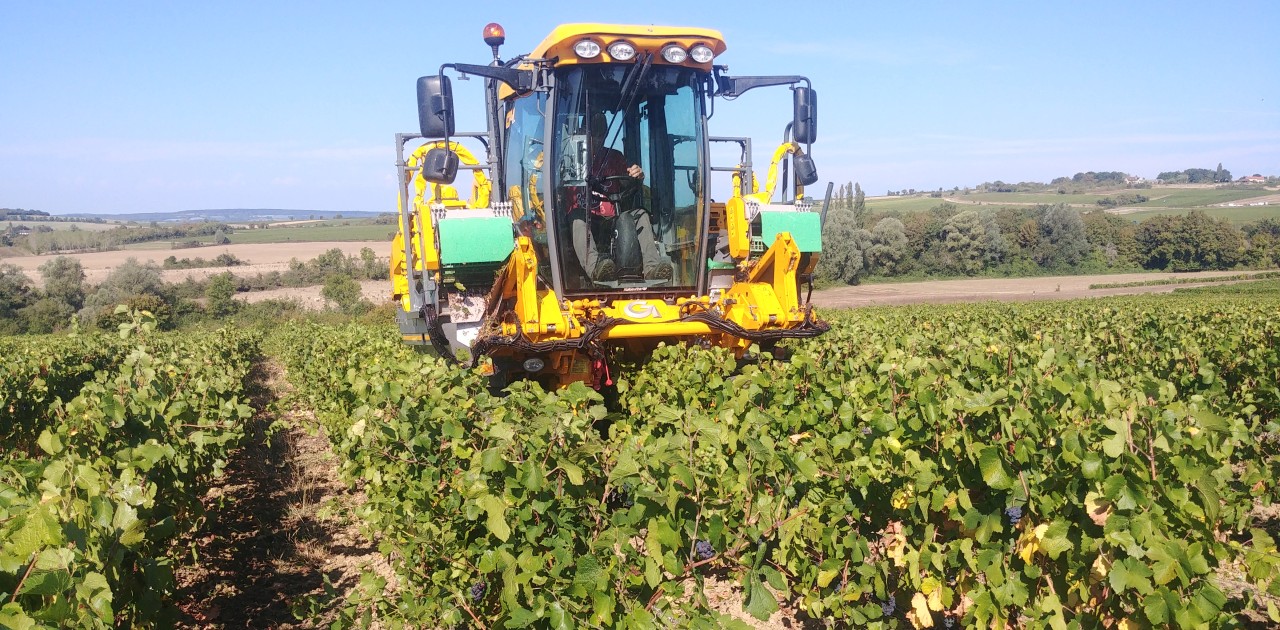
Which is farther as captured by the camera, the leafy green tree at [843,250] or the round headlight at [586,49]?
the leafy green tree at [843,250]

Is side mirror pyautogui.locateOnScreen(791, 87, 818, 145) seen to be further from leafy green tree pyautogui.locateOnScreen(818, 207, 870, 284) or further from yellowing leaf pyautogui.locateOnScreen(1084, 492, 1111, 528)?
leafy green tree pyautogui.locateOnScreen(818, 207, 870, 284)

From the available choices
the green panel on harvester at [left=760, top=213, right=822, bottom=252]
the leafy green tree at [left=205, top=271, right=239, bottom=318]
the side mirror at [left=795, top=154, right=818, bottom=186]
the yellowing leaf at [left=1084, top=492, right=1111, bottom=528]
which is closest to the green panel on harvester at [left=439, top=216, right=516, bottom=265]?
the green panel on harvester at [left=760, top=213, right=822, bottom=252]

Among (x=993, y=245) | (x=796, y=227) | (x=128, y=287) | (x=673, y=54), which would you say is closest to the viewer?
(x=673, y=54)

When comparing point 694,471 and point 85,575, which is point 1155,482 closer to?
point 694,471

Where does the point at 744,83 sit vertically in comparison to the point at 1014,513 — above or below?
above

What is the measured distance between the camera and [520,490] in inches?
118

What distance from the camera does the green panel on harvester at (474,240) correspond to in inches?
270

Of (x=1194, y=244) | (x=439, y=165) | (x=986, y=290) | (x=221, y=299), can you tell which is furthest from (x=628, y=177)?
(x=1194, y=244)

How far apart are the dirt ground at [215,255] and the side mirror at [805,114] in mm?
50271

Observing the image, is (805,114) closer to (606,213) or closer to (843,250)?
(606,213)

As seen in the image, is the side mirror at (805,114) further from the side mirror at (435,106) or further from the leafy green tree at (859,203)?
the leafy green tree at (859,203)

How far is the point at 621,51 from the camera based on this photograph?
6.48 meters

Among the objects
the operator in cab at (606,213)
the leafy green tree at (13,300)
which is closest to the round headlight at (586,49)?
the operator in cab at (606,213)

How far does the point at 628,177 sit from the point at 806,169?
5.13 ft
